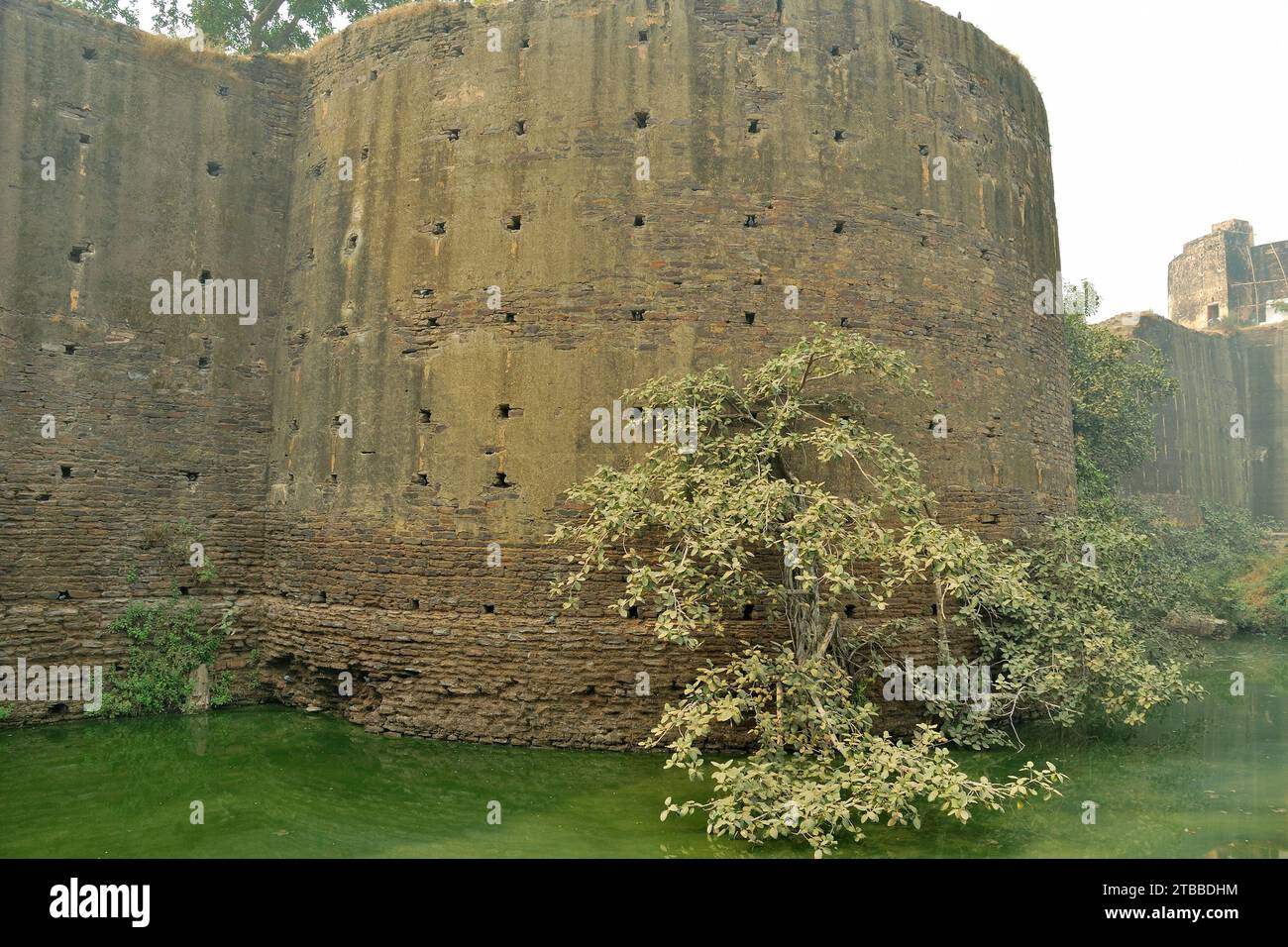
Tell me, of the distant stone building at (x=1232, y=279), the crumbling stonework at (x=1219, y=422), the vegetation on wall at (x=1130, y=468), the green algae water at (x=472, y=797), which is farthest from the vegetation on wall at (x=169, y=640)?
the distant stone building at (x=1232, y=279)

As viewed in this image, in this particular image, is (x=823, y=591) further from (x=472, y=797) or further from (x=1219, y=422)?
(x=1219, y=422)

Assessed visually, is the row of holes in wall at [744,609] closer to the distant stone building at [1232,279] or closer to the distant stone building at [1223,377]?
the distant stone building at [1223,377]

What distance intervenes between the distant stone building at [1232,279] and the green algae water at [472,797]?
2795 centimetres

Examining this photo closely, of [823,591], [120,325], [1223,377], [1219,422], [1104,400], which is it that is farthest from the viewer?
[1223,377]

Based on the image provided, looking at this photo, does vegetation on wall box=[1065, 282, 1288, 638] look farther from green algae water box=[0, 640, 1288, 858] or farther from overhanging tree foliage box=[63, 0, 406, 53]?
overhanging tree foliage box=[63, 0, 406, 53]

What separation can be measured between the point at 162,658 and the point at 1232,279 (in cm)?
3703

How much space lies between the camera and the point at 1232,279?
33250 mm

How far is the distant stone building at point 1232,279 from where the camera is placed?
3231cm

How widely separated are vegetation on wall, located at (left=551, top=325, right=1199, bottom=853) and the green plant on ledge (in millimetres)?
5016

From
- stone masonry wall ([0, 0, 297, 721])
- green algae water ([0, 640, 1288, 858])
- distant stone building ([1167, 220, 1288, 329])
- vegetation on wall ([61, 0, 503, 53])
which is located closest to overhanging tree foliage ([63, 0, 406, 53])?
vegetation on wall ([61, 0, 503, 53])

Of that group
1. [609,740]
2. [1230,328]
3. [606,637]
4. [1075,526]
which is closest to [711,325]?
[606,637]

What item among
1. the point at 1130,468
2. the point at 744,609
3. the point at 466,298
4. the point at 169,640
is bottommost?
the point at 169,640

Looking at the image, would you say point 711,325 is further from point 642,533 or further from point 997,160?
point 997,160

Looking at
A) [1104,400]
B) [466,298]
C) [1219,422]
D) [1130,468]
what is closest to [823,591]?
[466,298]
